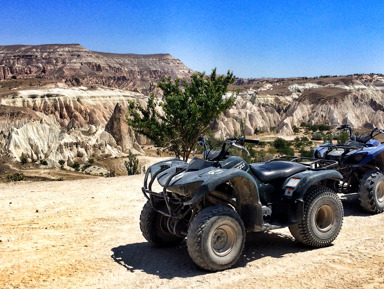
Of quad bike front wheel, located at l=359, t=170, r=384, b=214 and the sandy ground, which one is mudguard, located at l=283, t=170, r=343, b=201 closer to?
the sandy ground

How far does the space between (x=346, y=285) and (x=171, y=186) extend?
247 centimetres

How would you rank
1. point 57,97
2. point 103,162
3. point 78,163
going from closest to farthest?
point 78,163, point 103,162, point 57,97

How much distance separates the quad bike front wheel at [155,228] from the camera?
640 centimetres

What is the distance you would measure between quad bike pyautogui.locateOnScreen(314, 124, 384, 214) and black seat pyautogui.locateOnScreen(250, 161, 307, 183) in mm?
2439

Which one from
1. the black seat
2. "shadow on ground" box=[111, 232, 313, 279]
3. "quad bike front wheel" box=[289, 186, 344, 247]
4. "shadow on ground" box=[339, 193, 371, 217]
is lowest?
"shadow on ground" box=[111, 232, 313, 279]

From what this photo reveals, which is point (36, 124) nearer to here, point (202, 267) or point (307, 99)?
point (202, 267)

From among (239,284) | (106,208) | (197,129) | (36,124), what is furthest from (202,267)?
(36,124)

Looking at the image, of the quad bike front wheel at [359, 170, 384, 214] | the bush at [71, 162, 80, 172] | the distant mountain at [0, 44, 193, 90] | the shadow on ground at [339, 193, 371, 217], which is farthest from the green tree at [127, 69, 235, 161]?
the distant mountain at [0, 44, 193, 90]

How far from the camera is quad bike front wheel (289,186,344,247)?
6160 millimetres

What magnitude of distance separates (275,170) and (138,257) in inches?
97.9

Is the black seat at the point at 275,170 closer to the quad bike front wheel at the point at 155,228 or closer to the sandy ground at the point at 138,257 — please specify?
the sandy ground at the point at 138,257

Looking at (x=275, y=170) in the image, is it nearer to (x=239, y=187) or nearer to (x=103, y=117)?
(x=239, y=187)

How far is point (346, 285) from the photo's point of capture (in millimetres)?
4801

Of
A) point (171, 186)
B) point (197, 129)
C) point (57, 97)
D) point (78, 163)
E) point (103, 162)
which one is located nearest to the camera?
point (171, 186)
